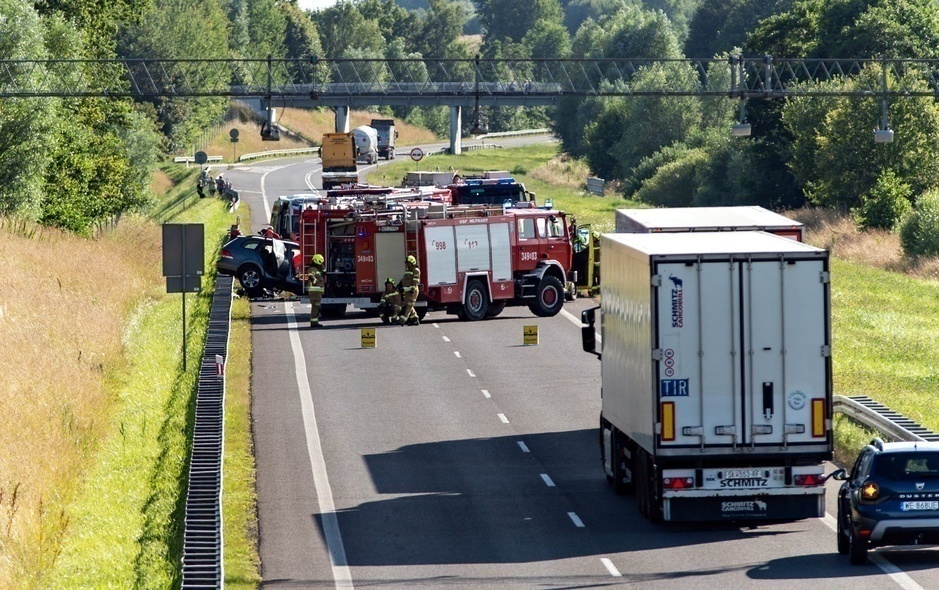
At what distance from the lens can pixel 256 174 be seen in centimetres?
10994

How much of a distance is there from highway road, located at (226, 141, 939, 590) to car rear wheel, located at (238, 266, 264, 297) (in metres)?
9.03

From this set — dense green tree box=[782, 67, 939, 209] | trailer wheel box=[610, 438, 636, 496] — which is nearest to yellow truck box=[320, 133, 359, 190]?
dense green tree box=[782, 67, 939, 209]

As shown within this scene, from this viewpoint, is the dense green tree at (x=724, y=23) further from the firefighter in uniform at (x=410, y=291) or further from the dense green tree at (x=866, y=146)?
the firefighter in uniform at (x=410, y=291)

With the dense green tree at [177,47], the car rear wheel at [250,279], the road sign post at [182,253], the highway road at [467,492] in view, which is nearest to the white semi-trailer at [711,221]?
the highway road at [467,492]

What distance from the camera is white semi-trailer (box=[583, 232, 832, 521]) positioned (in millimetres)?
17922

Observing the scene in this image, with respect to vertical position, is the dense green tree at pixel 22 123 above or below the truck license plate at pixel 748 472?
above

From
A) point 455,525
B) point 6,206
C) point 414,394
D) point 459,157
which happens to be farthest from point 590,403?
point 459,157

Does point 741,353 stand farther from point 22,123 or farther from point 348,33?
point 348,33

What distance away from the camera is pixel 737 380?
18.0 m

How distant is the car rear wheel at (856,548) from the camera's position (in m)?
16.5

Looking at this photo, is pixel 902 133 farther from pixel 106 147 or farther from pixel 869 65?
pixel 106 147

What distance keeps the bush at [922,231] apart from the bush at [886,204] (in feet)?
14.1

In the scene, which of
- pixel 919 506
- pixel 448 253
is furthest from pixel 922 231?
pixel 919 506

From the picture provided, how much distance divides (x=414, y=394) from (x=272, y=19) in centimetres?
14754
